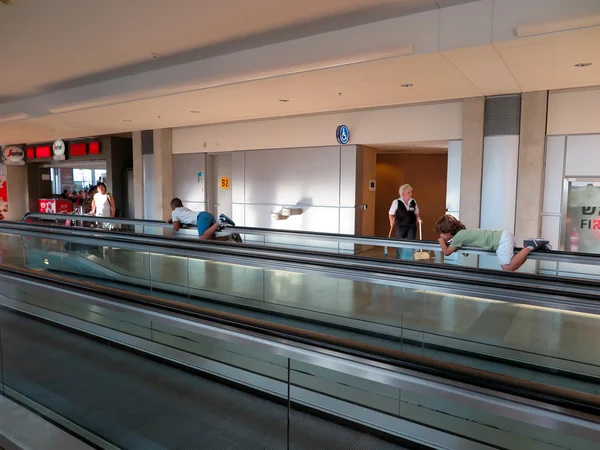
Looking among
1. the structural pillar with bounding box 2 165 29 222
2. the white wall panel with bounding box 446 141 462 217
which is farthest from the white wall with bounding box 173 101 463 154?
the structural pillar with bounding box 2 165 29 222

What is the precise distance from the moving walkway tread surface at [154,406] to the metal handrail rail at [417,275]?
116cm

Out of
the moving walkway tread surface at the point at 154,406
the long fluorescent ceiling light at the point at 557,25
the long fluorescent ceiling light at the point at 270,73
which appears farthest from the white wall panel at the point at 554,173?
the moving walkway tread surface at the point at 154,406

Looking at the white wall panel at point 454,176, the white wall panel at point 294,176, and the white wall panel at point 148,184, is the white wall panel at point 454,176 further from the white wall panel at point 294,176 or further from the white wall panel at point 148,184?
the white wall panel at point 148,184

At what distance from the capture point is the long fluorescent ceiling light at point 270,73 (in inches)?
220

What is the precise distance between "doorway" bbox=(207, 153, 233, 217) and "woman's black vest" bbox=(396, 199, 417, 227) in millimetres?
5566

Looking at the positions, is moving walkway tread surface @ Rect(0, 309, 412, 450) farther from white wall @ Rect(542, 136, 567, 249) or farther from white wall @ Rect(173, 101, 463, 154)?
white wall @ Rect(173, 101, 463, 154)

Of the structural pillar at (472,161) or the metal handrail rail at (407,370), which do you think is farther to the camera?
the structural pillar at (472,161)

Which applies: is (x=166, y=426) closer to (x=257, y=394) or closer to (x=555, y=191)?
(x=257, y=394)

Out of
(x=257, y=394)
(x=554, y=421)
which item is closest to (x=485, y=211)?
(x=257, y=394)

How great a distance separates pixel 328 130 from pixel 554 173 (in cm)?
467

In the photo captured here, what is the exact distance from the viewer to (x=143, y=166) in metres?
13.5

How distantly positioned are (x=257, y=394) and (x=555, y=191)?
650 cm

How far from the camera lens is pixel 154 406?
3.38 meters

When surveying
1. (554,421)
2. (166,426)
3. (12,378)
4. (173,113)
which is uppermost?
(173,113)
